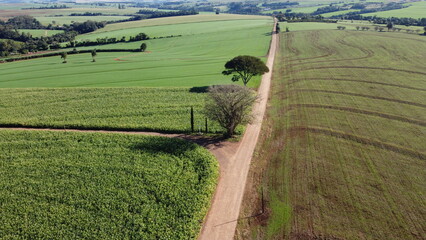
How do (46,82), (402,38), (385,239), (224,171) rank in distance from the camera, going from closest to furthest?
(385,239), (224,171), (46,82), (402,38)

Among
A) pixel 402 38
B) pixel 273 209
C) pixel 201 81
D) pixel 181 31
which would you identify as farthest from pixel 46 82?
pixel 402 38

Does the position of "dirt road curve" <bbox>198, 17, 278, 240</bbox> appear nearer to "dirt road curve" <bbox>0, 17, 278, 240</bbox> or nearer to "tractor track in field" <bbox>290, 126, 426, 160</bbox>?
"dirt road curve" <bbox>0, 17, 278, 240</bbox>

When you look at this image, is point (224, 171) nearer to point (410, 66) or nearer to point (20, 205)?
point (20, 205)

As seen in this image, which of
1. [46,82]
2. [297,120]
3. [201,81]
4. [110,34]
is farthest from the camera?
[110,34]

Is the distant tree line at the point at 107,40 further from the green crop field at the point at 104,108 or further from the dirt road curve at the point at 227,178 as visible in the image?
the dirt road curve at the point at 227,178

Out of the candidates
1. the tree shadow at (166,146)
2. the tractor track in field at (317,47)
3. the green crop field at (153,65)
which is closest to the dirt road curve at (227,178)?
the tree shadow at (166,146)

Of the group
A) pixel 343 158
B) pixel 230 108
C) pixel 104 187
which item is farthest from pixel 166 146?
pixel 343 158
